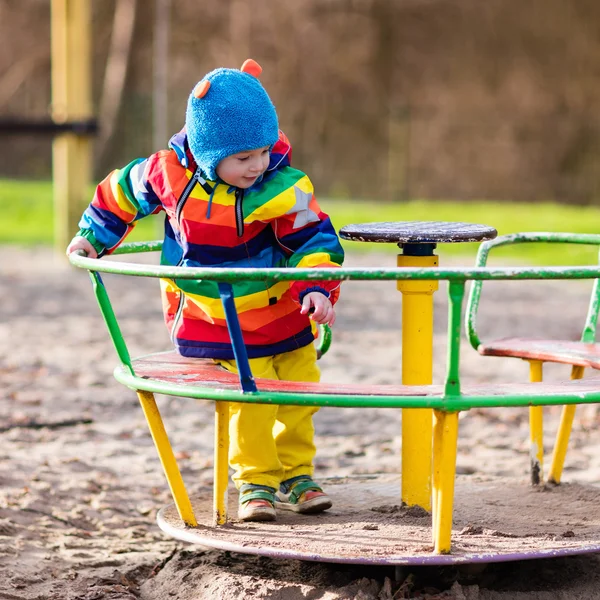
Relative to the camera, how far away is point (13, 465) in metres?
4.12

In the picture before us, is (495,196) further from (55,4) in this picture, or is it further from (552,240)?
(552,240)

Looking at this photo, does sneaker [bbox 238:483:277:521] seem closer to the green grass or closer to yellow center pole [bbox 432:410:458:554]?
yellow center pole [bbox 432:410:458:554]

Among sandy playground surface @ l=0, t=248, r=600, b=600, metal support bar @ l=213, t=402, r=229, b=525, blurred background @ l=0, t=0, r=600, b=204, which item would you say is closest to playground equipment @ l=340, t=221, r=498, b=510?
sandy playground surface @ l=0, t=248, r=600, b=600

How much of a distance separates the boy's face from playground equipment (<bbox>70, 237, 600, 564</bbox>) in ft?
1.29

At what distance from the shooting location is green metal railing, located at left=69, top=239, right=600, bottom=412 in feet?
7.34

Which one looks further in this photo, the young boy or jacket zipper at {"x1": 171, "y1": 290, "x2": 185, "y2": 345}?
jacket zipper at {"x1": 171, "y1": 290, "x2": 185, "y2": 345}

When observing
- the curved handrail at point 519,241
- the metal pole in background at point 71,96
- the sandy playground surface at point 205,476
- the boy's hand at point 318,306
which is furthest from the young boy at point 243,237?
the metal pole in background at point 71,96

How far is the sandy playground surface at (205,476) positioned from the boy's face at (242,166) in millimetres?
864

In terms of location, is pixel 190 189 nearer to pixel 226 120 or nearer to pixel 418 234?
pixel 226 120

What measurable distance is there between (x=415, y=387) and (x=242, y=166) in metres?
0.68

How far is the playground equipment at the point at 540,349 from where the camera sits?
310 cm

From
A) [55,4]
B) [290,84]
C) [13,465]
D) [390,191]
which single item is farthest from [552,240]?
[290,84]

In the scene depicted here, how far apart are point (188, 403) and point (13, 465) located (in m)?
1.21

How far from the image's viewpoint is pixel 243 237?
113 inches
